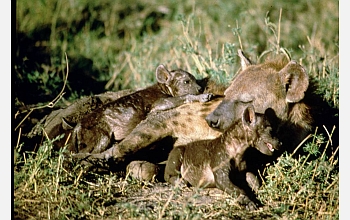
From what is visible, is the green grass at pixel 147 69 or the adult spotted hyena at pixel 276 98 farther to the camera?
the adult spotted hyena at pixel 276 98

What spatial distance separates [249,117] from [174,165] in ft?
2.37

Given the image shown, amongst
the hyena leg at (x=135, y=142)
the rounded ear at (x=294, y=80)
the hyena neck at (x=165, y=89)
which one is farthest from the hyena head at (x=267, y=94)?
the hyena neck at (x=165, y=89)

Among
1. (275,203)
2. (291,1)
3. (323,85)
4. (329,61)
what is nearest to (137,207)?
(275,203)

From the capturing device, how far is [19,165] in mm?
4461

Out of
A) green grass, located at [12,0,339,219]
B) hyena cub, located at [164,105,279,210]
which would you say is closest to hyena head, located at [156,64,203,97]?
green grass, located at [12,0,339,219]

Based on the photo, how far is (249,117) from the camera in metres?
4.19

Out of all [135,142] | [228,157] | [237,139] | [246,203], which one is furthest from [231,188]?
[135,142]

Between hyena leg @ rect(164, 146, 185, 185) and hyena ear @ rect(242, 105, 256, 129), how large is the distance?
2.06 feet

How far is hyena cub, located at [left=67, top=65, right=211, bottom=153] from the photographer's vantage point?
495cm

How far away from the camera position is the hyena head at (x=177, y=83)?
5266 millimetres

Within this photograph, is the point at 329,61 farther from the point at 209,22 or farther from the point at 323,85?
the point at 209,22

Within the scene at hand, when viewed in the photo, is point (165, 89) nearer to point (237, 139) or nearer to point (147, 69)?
point (237, 139)

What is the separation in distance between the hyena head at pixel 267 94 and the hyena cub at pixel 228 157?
0.08 metres

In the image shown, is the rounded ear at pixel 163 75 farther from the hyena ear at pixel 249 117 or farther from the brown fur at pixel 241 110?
the hyena ear at pixel 249 117
